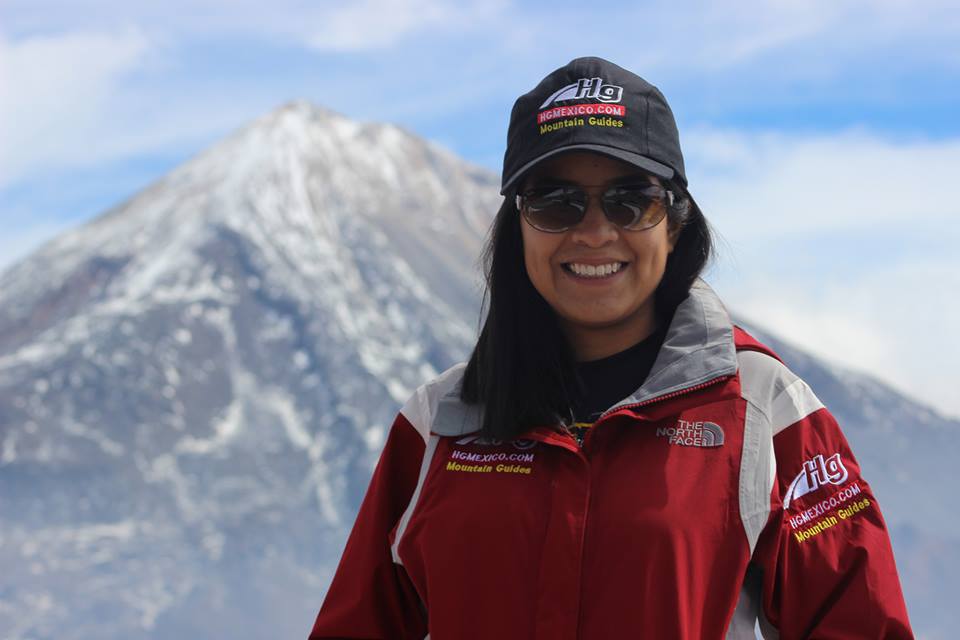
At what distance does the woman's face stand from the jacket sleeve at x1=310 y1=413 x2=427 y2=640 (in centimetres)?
58

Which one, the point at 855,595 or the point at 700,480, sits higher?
the point at 700,480

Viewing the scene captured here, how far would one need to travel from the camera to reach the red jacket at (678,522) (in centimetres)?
→ 304

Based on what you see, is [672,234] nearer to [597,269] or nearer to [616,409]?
[597,269]

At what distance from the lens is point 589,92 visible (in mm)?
3238

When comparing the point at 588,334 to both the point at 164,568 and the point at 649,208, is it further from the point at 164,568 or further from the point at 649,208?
the point at 164,568

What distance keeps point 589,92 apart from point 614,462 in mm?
898

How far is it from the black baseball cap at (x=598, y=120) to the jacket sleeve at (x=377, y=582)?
87 centimetres

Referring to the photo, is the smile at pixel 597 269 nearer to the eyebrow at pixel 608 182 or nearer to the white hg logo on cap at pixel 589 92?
the eyebrow at pixel 608 182

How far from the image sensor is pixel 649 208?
3305 mm

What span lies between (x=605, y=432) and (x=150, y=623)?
195 metres

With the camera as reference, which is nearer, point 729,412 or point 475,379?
point 729,412

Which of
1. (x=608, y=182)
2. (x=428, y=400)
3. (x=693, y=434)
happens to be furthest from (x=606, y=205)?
(x=428, y=400)

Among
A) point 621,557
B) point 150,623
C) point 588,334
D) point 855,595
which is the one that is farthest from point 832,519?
point 150,623

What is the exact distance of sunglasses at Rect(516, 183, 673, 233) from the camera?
329cm
